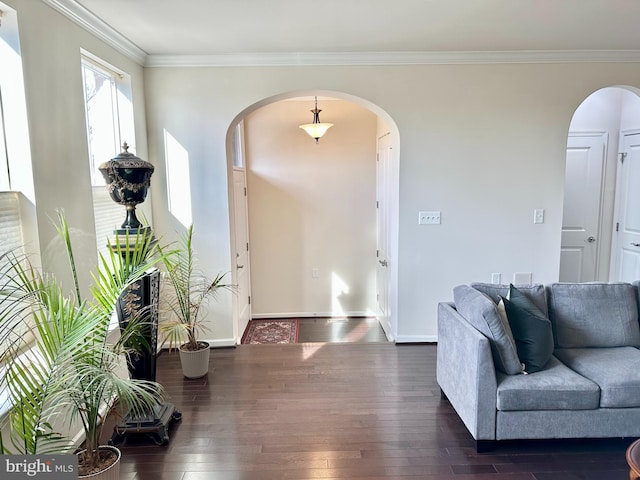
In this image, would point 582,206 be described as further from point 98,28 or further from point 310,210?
point 98,28

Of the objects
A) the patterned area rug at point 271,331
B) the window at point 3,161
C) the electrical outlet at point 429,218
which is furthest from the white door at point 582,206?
the window at point 3,161

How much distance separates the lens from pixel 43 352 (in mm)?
1569

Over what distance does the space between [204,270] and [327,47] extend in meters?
2.26

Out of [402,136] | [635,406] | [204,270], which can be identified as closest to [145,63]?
[204,270]

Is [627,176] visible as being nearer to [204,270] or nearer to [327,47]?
[327,47]

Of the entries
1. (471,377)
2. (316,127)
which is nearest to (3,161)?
(471,377)

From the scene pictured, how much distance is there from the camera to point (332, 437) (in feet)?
8.23

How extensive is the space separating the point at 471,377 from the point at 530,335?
0.45 metres

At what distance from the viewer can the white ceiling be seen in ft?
8.53

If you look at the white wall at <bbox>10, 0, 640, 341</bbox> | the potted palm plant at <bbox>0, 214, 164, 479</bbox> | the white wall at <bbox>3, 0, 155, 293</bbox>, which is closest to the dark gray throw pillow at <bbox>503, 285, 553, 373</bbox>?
the white wall at <bbox>10, 0, 640, 341</bbox>

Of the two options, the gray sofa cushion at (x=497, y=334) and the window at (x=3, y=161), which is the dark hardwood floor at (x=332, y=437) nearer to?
the gray sofa cushion at (x=497, y=334)

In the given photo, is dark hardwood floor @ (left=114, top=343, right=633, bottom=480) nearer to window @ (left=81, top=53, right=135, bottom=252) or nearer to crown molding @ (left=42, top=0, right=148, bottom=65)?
window @ (left=81, top=53, right=135, bottom=252)

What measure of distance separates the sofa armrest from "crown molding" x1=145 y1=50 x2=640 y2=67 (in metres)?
2.28

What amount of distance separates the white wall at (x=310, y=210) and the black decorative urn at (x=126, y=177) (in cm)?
286
